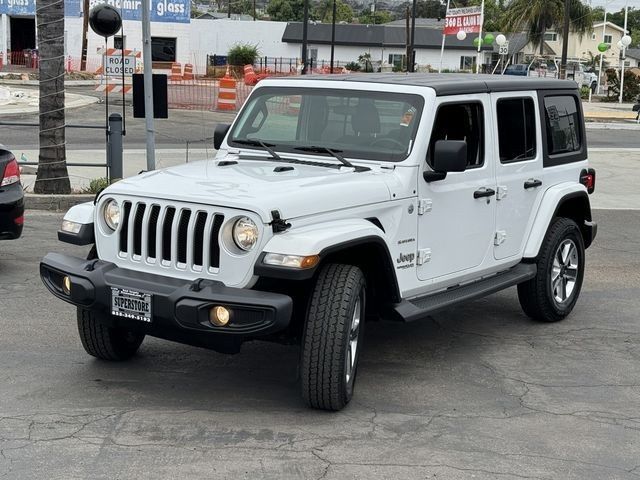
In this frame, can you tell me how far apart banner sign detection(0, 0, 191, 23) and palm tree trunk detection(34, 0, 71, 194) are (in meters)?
43.7

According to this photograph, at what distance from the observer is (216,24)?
67.1m

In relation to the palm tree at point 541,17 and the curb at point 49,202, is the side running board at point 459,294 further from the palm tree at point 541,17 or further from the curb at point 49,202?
the palm tree at point 541,17

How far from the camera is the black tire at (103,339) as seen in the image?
20.1 ft

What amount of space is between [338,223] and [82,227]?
5.10 ft

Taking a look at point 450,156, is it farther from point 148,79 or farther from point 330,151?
point 148,79

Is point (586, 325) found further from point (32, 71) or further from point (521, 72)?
point (521, 72)

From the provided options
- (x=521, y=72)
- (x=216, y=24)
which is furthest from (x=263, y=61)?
(x=521, y=72)

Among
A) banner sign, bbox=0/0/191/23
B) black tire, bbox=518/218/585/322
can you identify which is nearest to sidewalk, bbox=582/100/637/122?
banner sign, bbox=0/0/191/23

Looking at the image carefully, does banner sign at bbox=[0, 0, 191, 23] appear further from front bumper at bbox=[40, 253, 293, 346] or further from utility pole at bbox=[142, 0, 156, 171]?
front bumper at bbox=[40, 253, 293, 346]

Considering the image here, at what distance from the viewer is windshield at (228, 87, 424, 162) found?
Result: 635cm

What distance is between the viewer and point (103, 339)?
615 centimetres

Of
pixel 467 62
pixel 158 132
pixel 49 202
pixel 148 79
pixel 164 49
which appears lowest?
pixel 49 202

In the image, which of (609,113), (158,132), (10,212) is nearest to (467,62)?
(609,113)

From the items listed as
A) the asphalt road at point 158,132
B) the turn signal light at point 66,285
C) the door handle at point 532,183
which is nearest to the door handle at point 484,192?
the door handle at point 532,183
